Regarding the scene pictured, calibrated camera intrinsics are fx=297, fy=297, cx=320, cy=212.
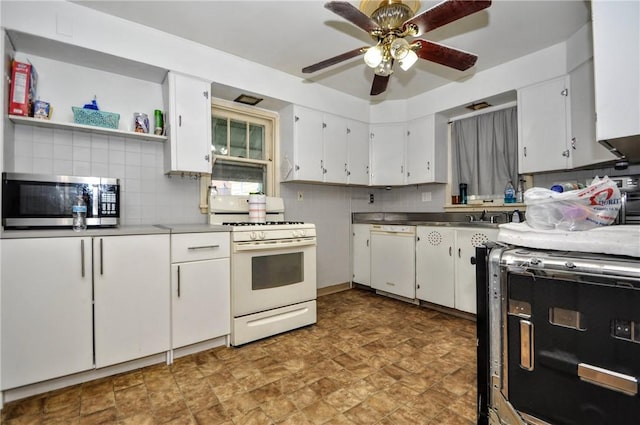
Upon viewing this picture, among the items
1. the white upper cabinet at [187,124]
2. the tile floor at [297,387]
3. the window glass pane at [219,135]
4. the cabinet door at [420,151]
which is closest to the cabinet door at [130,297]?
the tile floor at [297,387]

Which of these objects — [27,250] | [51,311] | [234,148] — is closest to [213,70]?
[234,148]

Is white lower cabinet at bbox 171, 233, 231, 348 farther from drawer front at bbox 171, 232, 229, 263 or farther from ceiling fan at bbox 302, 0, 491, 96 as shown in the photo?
ceiling fan at bbox 302, 0, 491, 96

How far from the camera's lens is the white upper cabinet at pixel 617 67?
3.49 feet

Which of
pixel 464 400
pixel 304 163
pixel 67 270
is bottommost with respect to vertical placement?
pixel 464 400

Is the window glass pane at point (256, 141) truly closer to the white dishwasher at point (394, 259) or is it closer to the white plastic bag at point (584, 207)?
the white dishwasher at point (394, 259)

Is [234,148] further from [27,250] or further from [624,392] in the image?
[624,392]

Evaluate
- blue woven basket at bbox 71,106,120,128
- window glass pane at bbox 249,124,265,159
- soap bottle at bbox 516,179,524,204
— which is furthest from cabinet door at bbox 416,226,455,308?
blue woven basket at bbox 71,106,120,128

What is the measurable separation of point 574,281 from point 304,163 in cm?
273

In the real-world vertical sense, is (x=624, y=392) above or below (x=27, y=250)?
below

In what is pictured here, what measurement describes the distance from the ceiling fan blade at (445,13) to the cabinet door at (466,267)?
1839mm

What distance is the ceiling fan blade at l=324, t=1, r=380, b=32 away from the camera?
60.7 inches

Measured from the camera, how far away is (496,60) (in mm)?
2883

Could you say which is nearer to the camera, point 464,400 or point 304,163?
point 464,400

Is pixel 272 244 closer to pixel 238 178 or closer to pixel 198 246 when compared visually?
pixel 198 246
